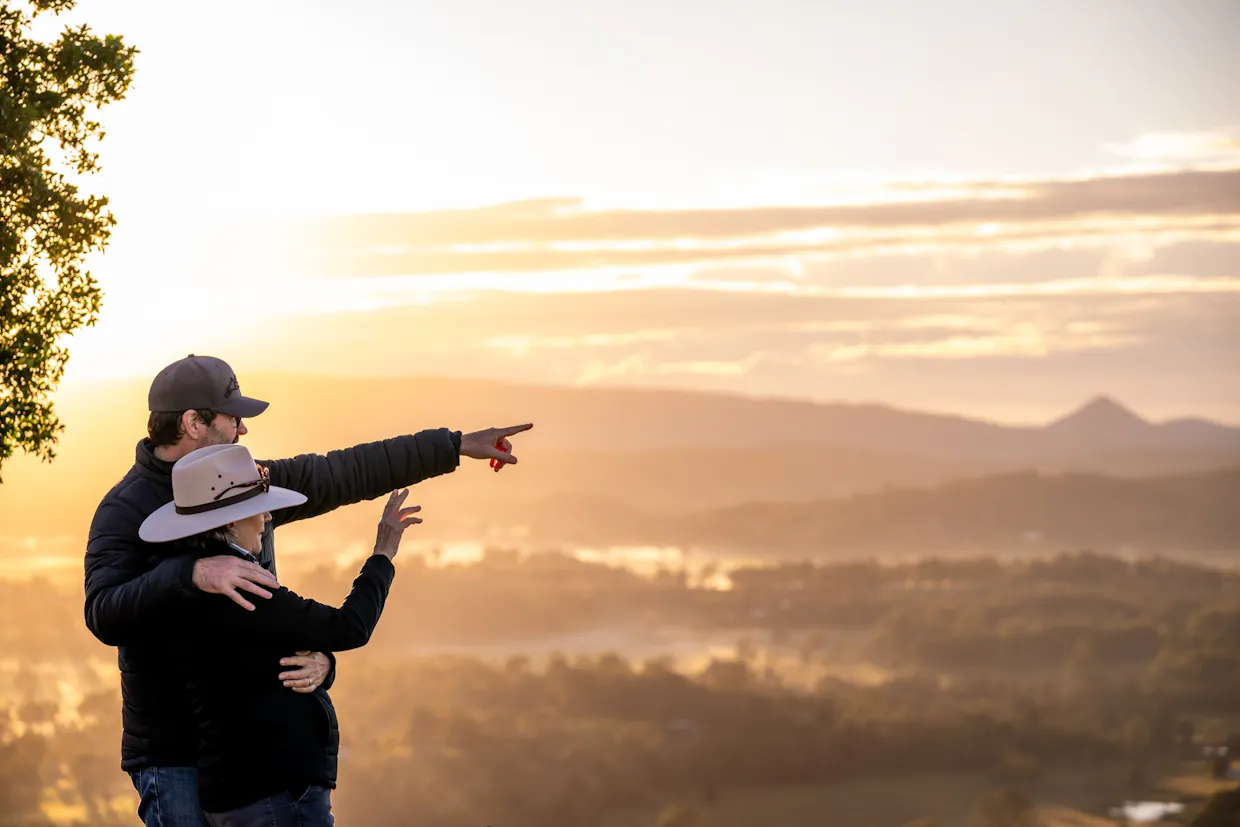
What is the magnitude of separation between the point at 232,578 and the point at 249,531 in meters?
0.40

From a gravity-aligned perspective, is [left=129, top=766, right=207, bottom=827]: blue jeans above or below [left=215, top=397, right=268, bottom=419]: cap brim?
below

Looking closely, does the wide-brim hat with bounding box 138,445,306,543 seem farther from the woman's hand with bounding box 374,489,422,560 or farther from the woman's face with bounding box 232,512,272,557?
the woman's hand with bounding box 374,489,422,560

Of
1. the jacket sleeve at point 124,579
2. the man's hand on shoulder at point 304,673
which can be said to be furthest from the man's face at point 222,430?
the man's hand on shoulder at point 304,673

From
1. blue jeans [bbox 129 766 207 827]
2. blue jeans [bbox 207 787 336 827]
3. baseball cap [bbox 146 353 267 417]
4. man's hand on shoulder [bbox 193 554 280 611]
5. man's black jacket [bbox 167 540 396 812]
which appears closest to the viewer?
man's hand on shoulder [bbox 193 554 280 611]

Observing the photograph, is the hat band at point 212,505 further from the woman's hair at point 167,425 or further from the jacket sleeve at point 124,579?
the woman's hair at point 167,425

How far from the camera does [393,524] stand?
21.6 feet

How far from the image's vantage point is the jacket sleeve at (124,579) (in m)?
5.58

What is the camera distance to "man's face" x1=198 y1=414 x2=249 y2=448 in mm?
6445

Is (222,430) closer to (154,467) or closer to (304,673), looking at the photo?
(154,467)

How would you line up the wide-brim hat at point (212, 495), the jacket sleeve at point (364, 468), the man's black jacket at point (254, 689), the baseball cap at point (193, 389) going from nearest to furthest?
the man's black jacket at point (254, 689) < the wide-brim hat at point (212, 495) < the baseball cap at point (193, 389) < the jacket sleeve at point (364, 468)

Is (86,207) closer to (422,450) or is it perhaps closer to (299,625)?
(422,450)

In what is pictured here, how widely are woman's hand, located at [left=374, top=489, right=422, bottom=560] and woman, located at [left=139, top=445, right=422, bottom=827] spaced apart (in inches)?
21.1

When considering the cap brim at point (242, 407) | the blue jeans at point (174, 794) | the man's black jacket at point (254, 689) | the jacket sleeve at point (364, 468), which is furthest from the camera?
the jacket sleeve at point (364, 468)

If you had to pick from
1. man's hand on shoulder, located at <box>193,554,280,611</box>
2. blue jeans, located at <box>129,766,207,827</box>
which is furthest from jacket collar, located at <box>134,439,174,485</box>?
blue jeans, located at <box>129,766,207,827</box>
